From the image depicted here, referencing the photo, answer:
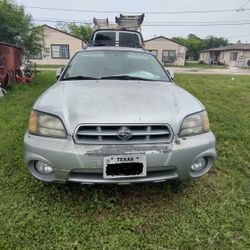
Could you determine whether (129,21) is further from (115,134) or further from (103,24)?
(115,134)

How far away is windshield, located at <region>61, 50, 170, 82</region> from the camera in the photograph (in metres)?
3.10

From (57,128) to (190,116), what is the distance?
3.65 ft

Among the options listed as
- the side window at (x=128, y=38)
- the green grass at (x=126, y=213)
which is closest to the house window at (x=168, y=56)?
the side window at (x=128, y=38)

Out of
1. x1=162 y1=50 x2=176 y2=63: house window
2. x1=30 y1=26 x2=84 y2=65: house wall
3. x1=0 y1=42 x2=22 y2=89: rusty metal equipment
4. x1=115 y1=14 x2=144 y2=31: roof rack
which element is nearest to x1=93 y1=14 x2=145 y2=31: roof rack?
x1=115 y1=14 x2=144 y2=31: roof rack

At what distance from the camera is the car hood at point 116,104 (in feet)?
6.66

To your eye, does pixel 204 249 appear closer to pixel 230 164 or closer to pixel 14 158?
pixel 230 164

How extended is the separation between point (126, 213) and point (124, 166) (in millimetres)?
511

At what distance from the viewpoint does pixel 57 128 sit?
2.07 m

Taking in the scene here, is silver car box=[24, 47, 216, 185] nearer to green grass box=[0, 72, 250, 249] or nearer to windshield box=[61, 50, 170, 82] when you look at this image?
green grass box=[0, 72, 250, 249]

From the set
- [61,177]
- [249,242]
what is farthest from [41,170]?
[249,242]

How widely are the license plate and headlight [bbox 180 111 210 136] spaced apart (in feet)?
1.43

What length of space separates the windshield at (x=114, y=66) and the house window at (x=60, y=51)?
1051 inches

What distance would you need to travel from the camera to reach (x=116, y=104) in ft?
7.13

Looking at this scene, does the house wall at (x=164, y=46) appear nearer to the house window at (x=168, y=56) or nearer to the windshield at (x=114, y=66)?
the house window at (x=168, y=56)
